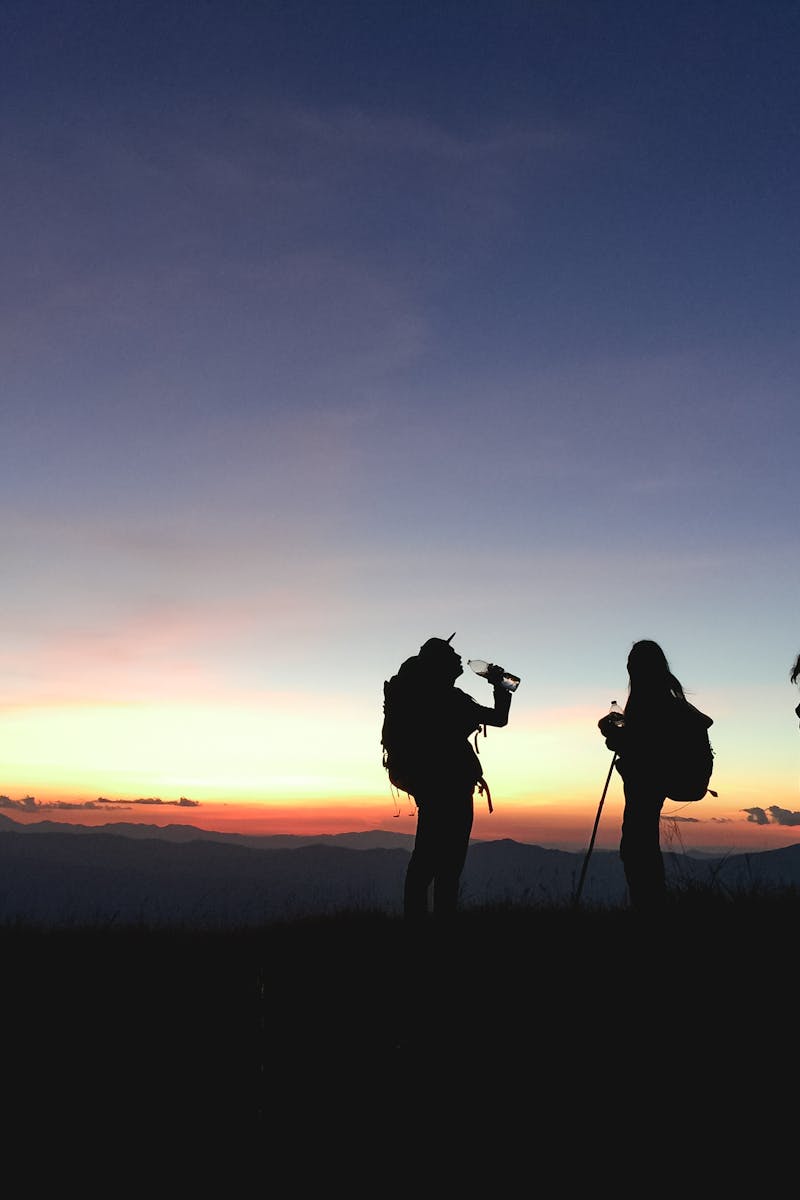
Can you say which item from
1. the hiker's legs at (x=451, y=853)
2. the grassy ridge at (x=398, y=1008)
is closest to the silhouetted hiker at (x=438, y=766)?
the hiker's legs at (x=451, y=853)

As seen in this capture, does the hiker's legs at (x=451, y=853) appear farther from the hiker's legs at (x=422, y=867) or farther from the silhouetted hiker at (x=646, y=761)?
the silhouetted hiker at (x=646, y=761)

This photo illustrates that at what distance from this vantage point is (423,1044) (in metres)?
4.34

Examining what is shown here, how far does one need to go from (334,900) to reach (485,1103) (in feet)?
18.3

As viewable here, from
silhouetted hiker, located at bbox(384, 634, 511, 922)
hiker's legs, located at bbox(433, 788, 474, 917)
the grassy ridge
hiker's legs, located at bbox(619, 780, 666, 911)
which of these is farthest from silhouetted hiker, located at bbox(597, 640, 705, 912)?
hiker's legs, located at bbox(433, 788, 474, 917)

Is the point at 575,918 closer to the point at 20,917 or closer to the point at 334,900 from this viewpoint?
the point at 334,900

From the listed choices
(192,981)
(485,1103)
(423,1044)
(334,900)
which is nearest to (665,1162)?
(485,1103)

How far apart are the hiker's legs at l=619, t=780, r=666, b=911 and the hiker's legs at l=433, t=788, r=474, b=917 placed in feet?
3.99

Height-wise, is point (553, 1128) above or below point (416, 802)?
below

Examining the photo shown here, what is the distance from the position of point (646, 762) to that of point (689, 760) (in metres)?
0.31

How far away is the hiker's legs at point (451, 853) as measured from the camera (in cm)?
622

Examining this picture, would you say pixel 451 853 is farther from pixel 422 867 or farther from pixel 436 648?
pixel 436 648

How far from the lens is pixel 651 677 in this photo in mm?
6707

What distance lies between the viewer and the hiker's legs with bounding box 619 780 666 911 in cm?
648

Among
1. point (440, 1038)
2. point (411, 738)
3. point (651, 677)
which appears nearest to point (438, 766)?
point (411, 738)
